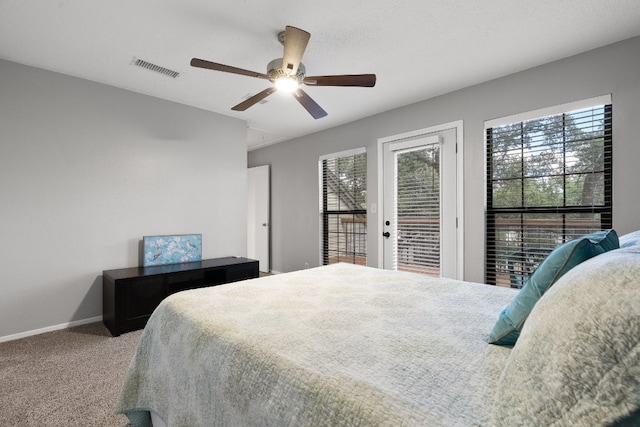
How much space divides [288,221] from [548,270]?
4476 millimetres

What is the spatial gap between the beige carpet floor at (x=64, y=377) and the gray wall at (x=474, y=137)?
282cm

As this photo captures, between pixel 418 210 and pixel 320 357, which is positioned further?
pixel 418 210

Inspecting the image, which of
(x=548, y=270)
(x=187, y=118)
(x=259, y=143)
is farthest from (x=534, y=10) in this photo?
(x=259, y=143)

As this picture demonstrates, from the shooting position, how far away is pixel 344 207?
4496 millimetres

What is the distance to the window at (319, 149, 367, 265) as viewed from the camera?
4.26 meters

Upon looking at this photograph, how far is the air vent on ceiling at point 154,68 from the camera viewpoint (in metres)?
2.72

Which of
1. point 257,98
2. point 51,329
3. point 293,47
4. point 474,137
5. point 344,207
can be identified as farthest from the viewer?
point 344,207

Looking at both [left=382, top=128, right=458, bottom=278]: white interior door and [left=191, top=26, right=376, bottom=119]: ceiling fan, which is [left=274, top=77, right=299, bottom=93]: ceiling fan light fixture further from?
[left=382, top=128, right=458, bottom=278]: white interior door

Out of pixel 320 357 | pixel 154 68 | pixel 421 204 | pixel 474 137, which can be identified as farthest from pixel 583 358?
pixel 154 68

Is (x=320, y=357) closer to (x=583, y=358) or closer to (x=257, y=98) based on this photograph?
(x=583, y=358)

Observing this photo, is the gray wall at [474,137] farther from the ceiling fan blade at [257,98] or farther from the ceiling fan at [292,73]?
the ceiling fan blade at [257,98]

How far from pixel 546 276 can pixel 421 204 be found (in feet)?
8.93

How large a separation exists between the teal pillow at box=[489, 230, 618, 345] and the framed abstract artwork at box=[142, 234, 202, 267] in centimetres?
344

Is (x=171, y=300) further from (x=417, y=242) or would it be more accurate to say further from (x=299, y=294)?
(x=417, y=242)
